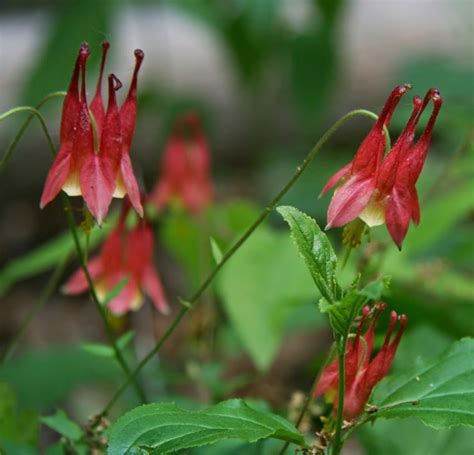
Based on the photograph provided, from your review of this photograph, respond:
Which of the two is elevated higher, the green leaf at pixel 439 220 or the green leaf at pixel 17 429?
the green leaf at pixel 439 220

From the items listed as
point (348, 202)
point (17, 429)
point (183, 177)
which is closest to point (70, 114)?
point (348, 202)

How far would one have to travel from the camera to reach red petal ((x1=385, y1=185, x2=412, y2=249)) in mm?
1185

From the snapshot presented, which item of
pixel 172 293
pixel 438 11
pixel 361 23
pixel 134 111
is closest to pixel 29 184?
pixel 172 293

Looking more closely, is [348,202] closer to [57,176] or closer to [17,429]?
[57,176]

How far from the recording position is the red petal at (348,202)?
3.89ft

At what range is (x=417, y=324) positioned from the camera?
1940mm

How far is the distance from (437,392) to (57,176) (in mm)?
534

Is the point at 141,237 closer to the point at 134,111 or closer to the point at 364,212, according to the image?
the point at 134,111

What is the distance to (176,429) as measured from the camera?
41.4 inches

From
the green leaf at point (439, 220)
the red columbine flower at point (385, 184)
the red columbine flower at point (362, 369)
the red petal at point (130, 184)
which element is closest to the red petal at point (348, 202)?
the red columbine flower at point (385, 184)

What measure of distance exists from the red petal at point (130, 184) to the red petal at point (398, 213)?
0.31 m

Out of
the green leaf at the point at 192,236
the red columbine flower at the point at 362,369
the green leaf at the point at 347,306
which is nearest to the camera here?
the green leaf at the point at 347,306

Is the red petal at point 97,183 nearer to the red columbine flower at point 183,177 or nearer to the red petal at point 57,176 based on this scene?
the red petal at point 57,176

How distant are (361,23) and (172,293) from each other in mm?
1701
